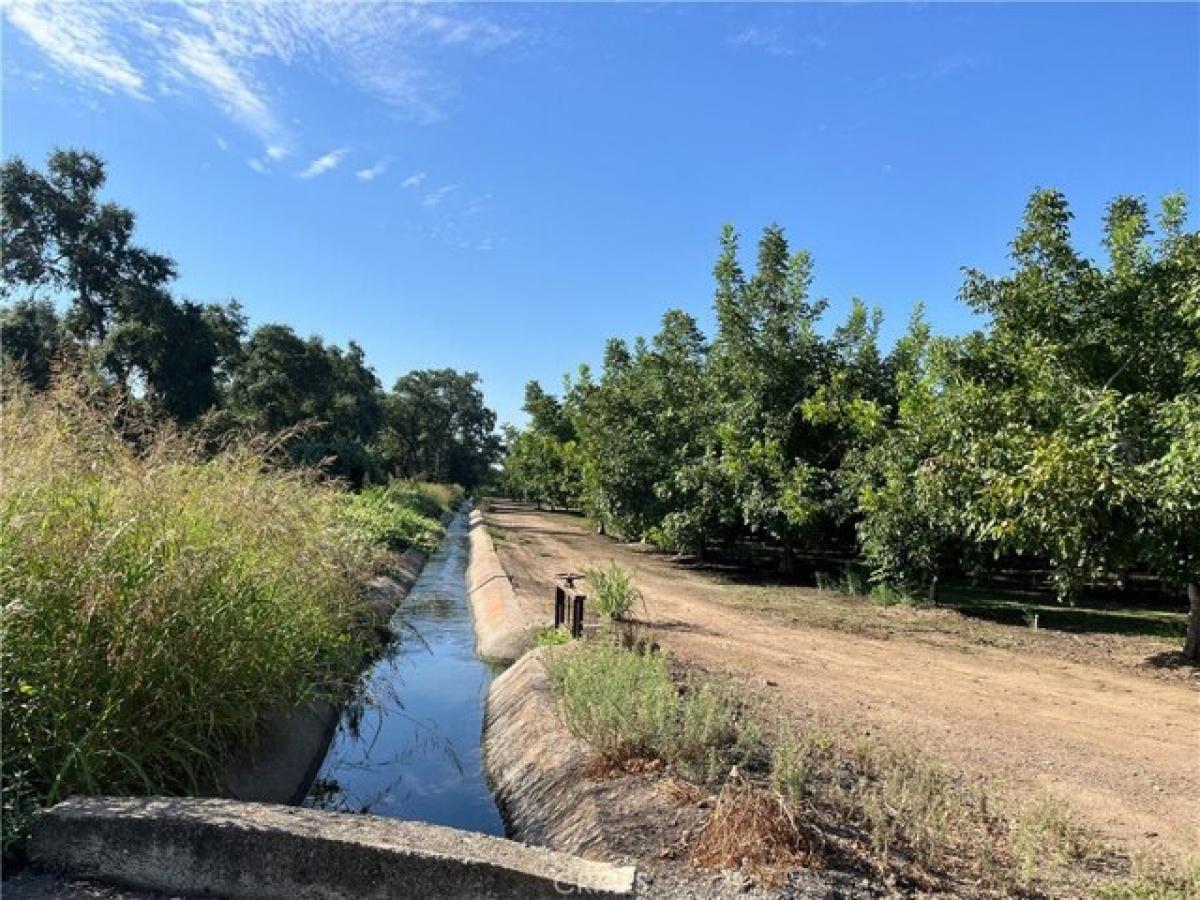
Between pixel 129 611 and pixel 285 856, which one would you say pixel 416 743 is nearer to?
pixel 129 611

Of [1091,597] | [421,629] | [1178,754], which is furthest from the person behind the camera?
[1091,597]

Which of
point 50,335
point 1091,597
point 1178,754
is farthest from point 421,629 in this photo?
point 50,335

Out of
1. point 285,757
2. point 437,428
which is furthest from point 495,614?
point 437,428

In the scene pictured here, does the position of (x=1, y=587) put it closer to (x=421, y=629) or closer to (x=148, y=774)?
(x=148, y=774)

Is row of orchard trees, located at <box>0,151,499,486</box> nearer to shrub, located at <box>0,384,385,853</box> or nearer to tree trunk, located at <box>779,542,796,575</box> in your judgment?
tree trunk, located at <box>779,542,796,575</box>

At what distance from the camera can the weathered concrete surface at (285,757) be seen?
5777 mm

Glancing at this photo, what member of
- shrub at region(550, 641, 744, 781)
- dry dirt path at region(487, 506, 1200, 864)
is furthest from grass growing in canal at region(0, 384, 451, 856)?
dry dirt path at region(487, 506, 1200, 864)

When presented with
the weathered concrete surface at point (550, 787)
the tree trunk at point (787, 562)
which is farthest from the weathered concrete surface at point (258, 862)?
the tree trunk at point (787, 562)

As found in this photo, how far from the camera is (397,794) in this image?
24.1ft

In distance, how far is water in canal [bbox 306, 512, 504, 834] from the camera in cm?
709

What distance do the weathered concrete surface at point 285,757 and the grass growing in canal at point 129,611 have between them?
0.64ft

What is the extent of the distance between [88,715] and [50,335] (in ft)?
118

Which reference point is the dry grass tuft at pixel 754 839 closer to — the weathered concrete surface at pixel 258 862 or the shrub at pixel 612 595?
the weathered concrete surface at pixel 258 862

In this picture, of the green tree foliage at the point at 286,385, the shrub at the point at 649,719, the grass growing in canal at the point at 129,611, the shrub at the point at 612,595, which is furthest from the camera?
the green tree foliage at the point at 286,385
